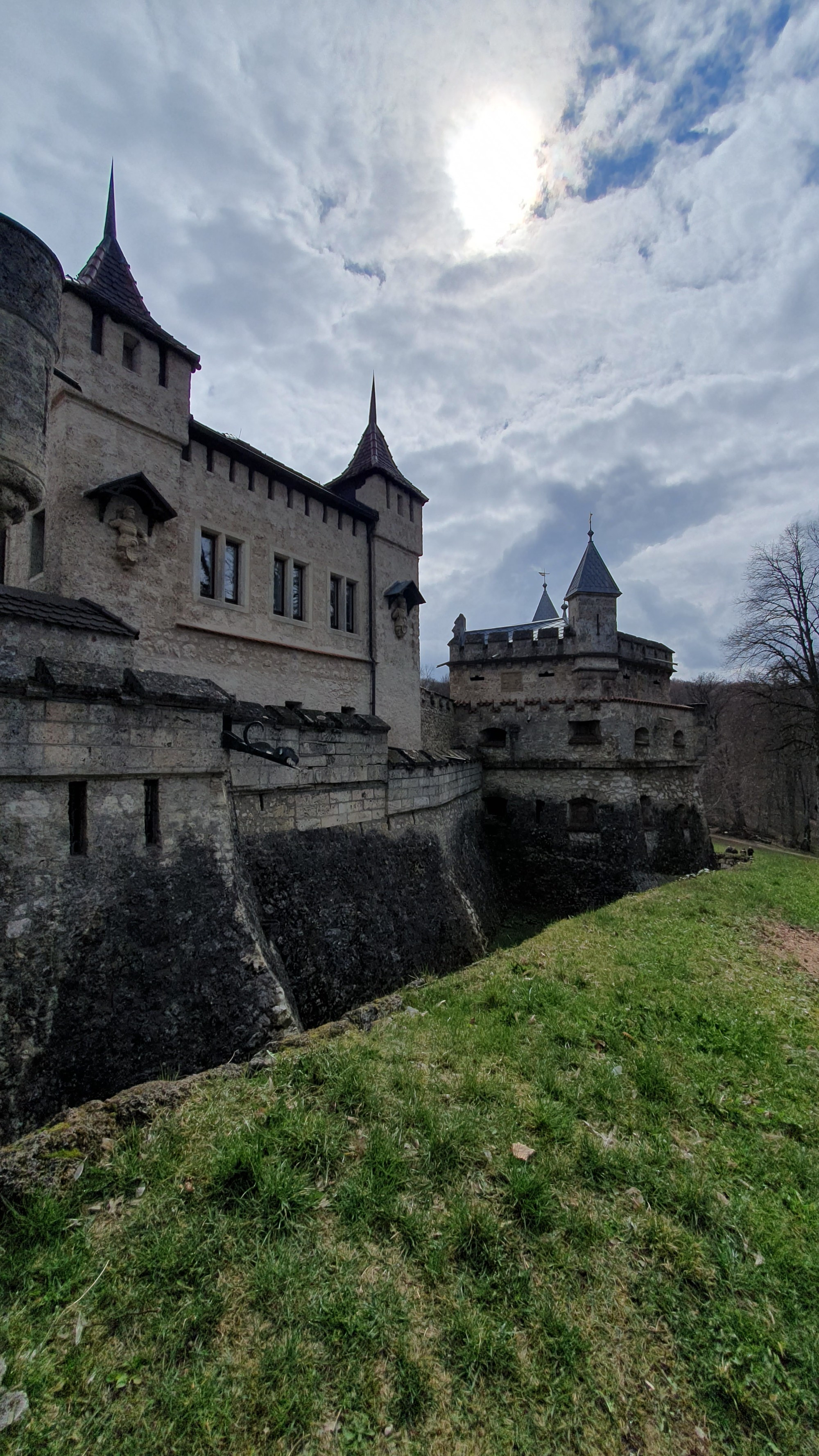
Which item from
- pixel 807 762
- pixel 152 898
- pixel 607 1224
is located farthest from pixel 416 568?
pixel 807 762

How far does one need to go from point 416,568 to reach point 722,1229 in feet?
47.9

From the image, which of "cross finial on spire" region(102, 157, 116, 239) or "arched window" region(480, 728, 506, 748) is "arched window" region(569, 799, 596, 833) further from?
"cross finial on spire" region(102, 157, 116, 239)

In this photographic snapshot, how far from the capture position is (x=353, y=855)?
8.55m

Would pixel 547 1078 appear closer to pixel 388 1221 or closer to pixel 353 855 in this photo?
pixel 388 1221

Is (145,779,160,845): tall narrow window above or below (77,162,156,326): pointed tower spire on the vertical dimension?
below

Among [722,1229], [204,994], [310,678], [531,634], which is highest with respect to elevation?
[531,634]

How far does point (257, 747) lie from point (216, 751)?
2.30ft

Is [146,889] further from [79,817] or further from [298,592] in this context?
[298,592]

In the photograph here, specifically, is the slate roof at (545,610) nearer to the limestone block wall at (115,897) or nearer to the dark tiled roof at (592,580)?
the dark tiled roof at (592,580)

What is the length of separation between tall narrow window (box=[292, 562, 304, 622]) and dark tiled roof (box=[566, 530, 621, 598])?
12967 millimetres

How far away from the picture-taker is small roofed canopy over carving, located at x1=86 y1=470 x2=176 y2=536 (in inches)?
329

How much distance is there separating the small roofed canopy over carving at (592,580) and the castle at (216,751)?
595 cm

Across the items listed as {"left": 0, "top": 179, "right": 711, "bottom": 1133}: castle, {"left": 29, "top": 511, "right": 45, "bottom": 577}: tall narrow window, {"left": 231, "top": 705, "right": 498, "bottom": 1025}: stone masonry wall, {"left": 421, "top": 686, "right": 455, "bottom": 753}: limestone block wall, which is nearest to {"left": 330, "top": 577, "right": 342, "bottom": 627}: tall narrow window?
{"left": 0, "top": 179, "right": 711, "bottom": 1133}: castle

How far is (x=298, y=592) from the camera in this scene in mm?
12492
